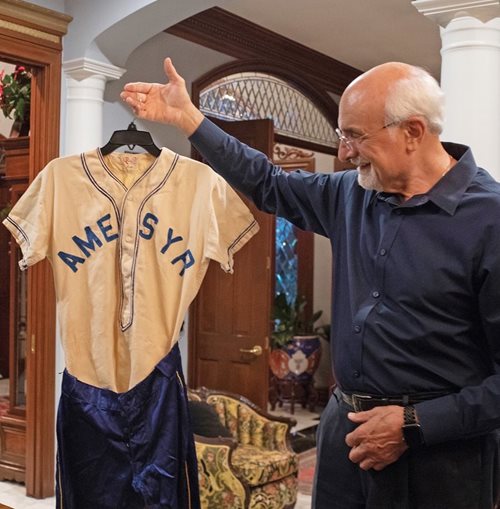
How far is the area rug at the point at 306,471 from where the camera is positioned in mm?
4515

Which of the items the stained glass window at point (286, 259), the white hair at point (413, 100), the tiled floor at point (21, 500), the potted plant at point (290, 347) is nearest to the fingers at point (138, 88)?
the white hair at point (413, 100)

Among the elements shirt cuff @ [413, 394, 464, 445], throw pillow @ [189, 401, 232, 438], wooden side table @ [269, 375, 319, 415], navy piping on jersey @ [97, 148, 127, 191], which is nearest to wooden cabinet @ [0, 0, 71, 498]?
throw pillow @ [189, 401, 232, 438]

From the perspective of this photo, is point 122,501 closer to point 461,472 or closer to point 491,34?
point 461,472

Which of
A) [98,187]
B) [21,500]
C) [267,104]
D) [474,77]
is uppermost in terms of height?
Result: [267,104]

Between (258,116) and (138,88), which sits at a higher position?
(258,116)

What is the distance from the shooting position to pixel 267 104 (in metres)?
5.23

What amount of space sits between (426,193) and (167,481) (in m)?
1.24

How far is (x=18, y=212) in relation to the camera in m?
2.25

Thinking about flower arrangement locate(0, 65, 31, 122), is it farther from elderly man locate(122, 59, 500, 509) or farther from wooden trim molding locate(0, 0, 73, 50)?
elderly man locate(122, 59, 500, 509)

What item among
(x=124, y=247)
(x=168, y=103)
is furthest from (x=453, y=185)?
(x=124, y=247)

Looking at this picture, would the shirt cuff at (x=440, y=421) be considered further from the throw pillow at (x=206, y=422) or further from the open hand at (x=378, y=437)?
the throw pillow at (x=206, y=422)

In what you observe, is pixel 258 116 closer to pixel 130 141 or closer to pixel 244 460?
pixel 244 460

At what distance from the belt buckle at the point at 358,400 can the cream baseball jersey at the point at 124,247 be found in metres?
0.79

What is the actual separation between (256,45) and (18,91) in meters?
1.56
